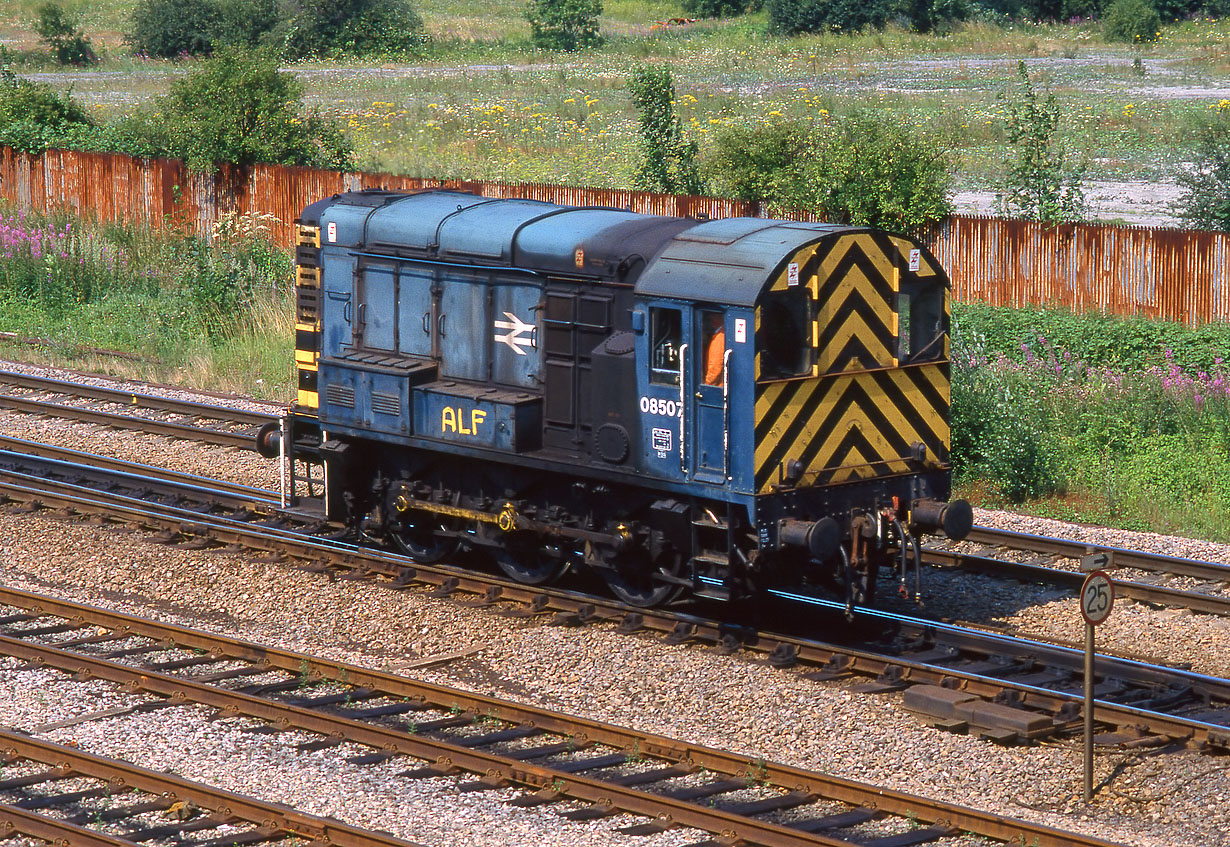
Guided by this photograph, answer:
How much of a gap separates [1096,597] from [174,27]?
57.0 meters

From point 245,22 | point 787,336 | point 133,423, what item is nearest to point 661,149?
point 133,423

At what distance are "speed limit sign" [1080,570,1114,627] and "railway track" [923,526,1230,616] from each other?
115 inches

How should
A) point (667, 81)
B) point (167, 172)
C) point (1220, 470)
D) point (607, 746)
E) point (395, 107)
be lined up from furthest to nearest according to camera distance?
point (395, 107) → point (167, 172) → point (667, 81) → point (1220, 470) → point (607, 746)

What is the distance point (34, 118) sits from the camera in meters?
32.8

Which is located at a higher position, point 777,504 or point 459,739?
point 777,504

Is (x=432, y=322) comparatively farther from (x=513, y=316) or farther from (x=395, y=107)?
(x=395, y=107)


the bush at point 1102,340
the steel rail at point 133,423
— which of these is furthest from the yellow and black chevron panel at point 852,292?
the steel rail at point 133,423

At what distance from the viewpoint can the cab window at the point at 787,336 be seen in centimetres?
1066

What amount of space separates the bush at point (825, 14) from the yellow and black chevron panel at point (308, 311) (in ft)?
169

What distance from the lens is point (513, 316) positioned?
40.7ft

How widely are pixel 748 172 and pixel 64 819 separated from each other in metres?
16.9

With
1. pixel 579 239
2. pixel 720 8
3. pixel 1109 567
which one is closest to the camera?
pixel 579 239

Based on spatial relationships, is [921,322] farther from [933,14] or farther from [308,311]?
[933,14]

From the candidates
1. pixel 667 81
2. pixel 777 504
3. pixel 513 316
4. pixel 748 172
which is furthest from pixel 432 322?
pixel 667 81
